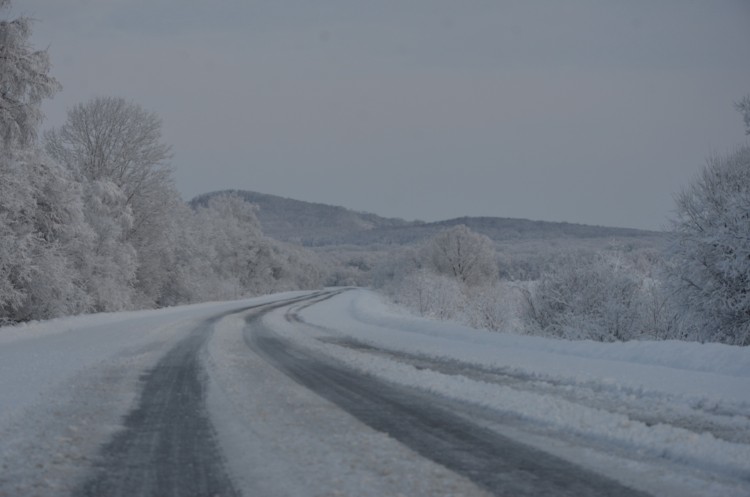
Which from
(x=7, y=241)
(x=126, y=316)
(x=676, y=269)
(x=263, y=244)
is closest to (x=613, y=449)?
(x=676, y=269)

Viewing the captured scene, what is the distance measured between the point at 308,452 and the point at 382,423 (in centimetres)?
146

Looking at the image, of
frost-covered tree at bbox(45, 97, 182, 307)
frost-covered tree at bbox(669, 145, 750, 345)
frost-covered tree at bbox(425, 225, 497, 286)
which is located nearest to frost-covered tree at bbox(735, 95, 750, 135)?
frost-covered tree at bbox(669, 145, 750, 345)

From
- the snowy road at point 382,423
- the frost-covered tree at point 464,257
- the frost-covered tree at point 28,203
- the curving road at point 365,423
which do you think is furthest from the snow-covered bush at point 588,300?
the frost-covered tree at point 464,257

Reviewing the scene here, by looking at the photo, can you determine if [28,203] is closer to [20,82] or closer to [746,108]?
[20,82]

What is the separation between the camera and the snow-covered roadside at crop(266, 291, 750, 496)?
5.21m

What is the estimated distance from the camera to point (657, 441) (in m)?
5.95

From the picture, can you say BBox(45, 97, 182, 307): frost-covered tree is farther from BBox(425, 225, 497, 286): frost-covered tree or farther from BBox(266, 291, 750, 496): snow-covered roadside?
BBox(425, 225, 497, 286): frost-covered tree

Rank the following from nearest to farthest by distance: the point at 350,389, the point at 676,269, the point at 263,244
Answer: the point at 350,389 < the point at 676,269 < the point at 263,244

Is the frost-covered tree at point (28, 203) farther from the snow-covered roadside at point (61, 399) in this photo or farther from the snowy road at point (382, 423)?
the snowy road at point (382, 423)

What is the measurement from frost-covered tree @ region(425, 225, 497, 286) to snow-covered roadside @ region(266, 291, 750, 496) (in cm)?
6028

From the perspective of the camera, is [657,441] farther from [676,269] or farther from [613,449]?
A: [676,269]

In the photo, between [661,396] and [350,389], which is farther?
[350,389]

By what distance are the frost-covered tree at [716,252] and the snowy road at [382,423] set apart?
252 inches

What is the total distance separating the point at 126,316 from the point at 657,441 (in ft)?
103
